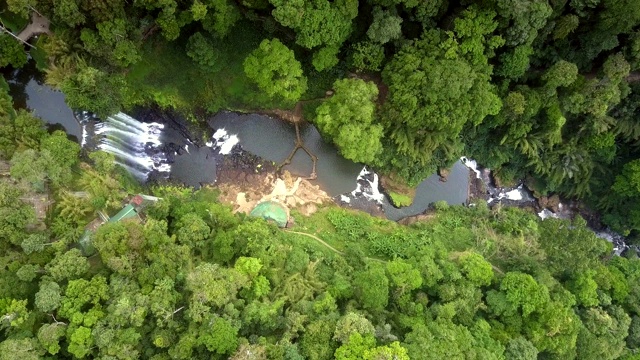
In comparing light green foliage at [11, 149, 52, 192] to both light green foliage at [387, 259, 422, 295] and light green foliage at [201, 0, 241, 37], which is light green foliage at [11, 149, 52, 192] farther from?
light green foliage at [387, 259, 422, 295]

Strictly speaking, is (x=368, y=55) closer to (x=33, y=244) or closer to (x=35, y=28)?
(x=35, y=28)

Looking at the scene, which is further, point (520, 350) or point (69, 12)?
point (520, 350)

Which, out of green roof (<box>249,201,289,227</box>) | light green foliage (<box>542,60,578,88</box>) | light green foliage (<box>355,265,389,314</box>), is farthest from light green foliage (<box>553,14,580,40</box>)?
green roof (<box>249,201,289,227</box>)

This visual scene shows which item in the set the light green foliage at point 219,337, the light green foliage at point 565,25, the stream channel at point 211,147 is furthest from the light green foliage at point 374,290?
the light green foliage at point 565,25

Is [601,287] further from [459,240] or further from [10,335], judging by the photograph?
[10,335]

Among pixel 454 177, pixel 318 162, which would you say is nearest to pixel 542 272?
pixel 454 177

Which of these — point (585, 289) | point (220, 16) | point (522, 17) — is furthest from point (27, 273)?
point (585, 289)
